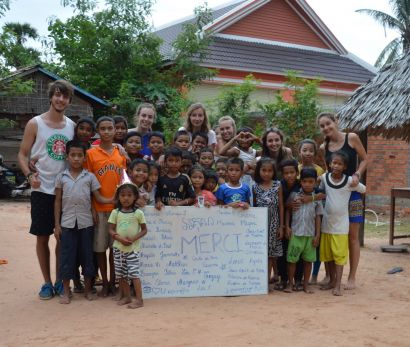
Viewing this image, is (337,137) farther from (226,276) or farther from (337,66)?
(337,66)

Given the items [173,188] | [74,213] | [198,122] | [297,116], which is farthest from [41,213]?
[297,116]

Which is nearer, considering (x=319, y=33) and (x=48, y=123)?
(x=48, y=123)

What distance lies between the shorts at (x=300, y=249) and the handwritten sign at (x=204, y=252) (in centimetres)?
25

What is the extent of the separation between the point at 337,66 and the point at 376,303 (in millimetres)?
17628

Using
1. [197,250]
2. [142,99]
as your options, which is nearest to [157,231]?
[197,250]

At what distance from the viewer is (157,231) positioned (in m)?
5.02

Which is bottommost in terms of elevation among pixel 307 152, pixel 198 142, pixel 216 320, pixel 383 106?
pixel 216 320

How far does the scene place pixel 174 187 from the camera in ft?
16.6

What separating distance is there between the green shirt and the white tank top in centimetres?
64

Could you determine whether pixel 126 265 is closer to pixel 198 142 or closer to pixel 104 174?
pixel 104 174

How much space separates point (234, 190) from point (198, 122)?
1.01m

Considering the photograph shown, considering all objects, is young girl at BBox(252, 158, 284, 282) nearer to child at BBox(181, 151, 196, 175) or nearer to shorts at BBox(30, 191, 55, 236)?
child at BBox(181, 151, 196, 175)

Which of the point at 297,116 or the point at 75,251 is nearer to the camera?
the point at 75,251

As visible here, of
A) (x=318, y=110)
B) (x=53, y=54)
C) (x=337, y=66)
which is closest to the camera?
(x=318, y=110)
